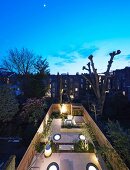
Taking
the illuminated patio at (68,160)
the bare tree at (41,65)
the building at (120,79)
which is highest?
the bare tree at (41,65)

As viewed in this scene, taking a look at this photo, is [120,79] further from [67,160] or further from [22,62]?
[67,160]

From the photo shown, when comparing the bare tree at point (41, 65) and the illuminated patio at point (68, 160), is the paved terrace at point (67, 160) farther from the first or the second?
the bare tree at point (41, 65)

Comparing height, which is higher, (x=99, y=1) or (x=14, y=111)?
(x=99, y=1)

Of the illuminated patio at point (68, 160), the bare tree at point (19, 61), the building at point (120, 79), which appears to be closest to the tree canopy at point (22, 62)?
the bare tree at point (19, 61)

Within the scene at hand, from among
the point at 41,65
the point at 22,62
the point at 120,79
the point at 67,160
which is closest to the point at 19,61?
the point at 22,62

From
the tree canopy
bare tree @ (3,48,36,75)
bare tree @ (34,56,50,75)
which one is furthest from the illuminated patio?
bare tree @ (3,48,36,75)

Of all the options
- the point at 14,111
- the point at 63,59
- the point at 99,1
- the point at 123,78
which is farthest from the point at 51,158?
the point at 63,59

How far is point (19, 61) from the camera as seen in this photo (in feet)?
102

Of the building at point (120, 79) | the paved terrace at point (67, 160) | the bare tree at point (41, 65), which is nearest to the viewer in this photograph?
the paved terrace at point (67, 160)

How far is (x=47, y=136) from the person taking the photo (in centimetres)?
1002

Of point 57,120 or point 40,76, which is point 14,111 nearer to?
point 57,120

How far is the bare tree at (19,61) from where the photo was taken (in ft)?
101

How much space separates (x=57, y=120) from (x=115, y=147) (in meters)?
9.45

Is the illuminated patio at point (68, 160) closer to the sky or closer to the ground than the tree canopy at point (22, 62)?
closer to the ground
